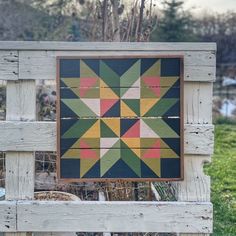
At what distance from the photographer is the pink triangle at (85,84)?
2.23 meters

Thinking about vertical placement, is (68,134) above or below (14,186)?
above

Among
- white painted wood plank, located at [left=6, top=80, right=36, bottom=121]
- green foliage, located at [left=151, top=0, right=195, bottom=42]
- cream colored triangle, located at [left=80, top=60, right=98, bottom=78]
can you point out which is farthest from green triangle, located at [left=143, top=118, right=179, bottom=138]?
green foliage, located at [left=151, top=0, right=195, bottom=42]

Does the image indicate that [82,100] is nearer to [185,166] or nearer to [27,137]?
[27,137]

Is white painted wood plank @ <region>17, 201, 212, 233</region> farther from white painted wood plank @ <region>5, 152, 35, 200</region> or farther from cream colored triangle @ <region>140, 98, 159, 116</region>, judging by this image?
cream colored triangle @ <region>140, 98, 159, 116</region>

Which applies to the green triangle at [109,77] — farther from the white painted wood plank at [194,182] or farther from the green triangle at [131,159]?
the white painted wood plank at [194,182]

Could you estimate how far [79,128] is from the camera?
7.37 ft

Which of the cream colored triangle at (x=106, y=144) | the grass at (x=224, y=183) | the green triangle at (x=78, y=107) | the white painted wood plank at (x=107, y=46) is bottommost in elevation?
the grass at (x=224, y=183)

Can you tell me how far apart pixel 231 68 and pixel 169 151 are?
14967mm

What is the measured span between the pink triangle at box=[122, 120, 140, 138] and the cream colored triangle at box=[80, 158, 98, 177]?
189 millimetres

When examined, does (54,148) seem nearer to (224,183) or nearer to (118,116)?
(118,116)

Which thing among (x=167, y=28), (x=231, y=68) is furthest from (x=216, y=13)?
(x=231, y=68)

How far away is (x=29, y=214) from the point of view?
231cm

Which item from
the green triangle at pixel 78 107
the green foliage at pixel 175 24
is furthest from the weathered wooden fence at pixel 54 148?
the green foliage at pixel 175 24

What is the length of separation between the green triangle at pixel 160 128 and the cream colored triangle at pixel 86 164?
305mm
